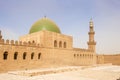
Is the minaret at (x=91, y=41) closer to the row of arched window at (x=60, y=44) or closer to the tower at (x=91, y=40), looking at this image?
the tower at (x=91, y=40)

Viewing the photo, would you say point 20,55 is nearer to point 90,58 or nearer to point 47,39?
point 47,39

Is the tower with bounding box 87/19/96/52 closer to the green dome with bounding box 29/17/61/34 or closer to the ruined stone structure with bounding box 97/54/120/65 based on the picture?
the ruined stone structure with bounding box 97/54/120/65

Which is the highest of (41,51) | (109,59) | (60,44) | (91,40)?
(91,40)

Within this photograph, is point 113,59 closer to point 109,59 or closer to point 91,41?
point 109,59

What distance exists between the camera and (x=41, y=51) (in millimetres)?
15430

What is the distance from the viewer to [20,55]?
13.4 metres

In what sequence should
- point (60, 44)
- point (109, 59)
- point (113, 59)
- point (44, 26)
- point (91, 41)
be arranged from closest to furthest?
point (44, 26), point (60, 44), point (91, 41), point (113, 59), point (109, 59)

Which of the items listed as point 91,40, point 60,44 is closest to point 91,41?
point 91,40

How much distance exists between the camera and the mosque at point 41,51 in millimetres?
12587

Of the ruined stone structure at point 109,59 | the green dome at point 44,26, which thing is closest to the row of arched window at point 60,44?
the green dome at point 44,26

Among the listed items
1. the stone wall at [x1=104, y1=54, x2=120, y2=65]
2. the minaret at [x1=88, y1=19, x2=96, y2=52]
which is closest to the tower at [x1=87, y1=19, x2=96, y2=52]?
the minaret at [x1=88, y1=19, x2=96, y2=52]

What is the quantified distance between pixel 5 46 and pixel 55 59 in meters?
6.43

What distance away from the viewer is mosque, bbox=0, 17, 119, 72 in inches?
496

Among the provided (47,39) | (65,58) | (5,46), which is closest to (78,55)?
(65,58)
